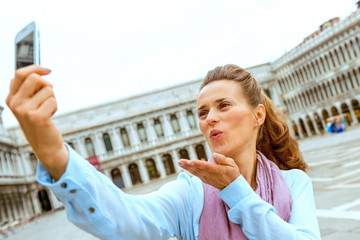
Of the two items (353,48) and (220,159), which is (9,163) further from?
(220,159)

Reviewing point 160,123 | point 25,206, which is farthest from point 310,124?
point 25,206

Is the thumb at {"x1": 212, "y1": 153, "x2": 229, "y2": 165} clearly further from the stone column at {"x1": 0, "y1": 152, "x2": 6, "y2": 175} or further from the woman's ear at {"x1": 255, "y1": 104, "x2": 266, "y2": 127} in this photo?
the stone column at {"x1": 0, "y1": 152, "x2": 6, "y2": 175}

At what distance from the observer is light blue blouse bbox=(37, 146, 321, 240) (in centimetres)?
111

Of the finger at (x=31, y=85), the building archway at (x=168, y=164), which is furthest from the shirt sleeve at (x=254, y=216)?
the building archway at (x=168, y=164)

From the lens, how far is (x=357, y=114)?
1485 inches

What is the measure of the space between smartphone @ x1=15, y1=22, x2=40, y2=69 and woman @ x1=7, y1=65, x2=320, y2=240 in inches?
3.2

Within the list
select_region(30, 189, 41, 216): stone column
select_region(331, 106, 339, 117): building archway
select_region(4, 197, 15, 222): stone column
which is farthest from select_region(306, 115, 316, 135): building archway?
select_region(4, 197, 15, 222): stone column

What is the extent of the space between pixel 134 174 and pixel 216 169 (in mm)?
43825

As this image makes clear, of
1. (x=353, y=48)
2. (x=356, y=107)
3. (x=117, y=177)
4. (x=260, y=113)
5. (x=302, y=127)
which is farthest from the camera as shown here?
(x=302, y=127)

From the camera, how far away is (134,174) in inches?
1745

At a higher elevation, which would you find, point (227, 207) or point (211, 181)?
point (211, 181)

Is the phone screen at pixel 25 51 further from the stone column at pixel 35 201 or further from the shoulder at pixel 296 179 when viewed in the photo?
the stone column at pixel 35 201

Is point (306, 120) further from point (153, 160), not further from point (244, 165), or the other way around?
point (244, 165)

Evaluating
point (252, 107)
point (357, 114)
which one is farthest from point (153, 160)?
point (252, 107)
